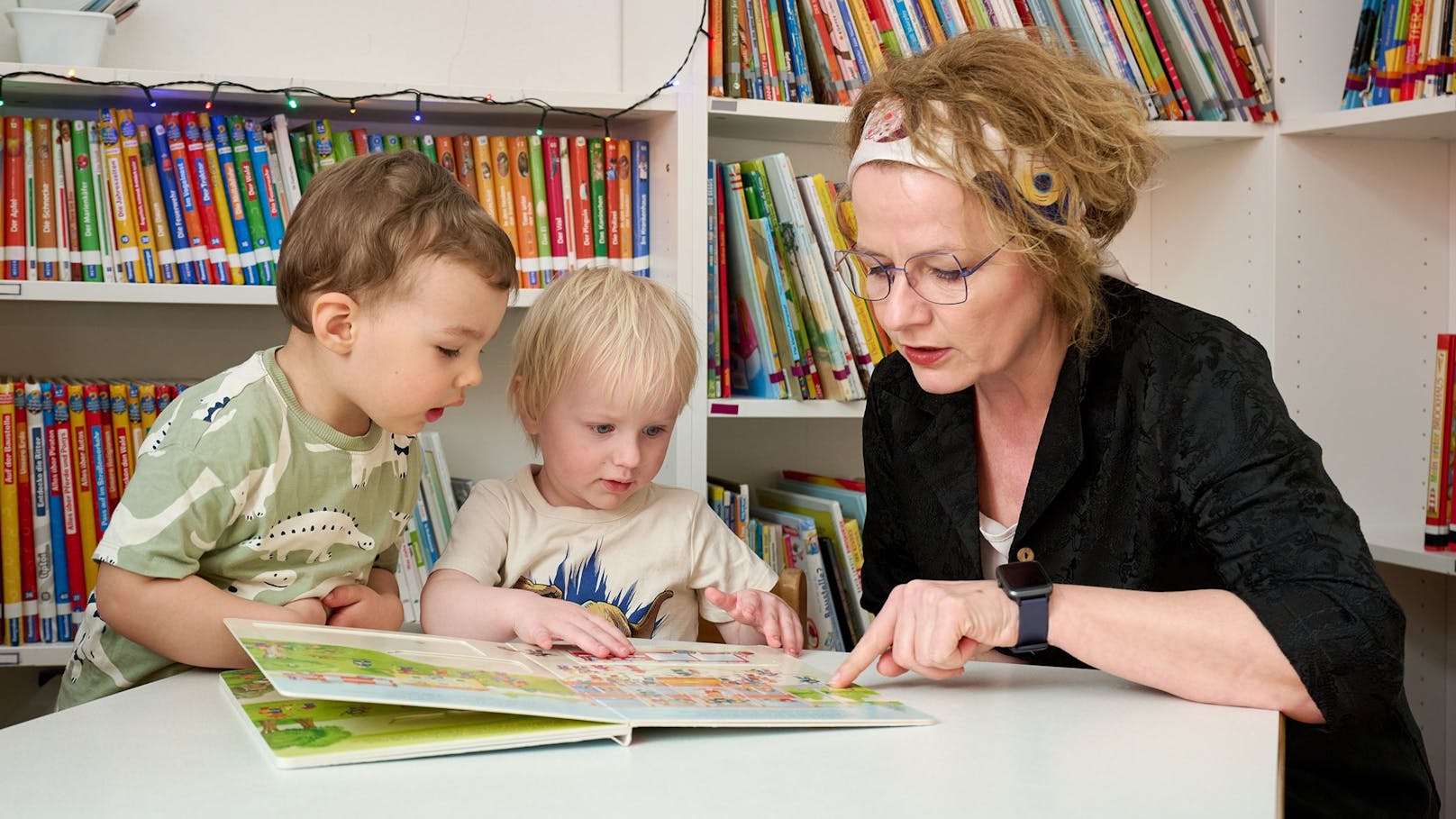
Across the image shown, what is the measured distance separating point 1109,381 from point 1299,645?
391 mm

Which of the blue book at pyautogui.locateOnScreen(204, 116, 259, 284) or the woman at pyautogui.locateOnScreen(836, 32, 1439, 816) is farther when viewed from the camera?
the blue book at pyautogui.locateOnScreen(204, 116, 259, 284)

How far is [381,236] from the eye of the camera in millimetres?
1265

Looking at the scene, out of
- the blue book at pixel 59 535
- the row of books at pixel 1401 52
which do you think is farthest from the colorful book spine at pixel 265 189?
the row of books at pixel 1401 52

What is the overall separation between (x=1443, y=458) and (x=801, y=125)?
1.20m

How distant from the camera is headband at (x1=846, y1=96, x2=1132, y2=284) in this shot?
119 centimetres

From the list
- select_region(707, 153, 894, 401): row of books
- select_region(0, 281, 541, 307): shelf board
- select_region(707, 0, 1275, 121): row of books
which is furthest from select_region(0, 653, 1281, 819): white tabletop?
select_region(707, 0, 1275, 121): row of books

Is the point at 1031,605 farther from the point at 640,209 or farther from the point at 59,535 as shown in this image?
the point at 59,535

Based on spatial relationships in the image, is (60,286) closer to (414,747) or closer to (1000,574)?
(414,747)

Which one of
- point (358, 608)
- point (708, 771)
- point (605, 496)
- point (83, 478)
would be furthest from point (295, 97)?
point (708, 771)

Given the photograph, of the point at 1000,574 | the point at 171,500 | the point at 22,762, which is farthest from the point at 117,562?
the point at 1000,574

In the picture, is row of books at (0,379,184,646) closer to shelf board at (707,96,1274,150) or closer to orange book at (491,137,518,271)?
orange book at (491,137,518,271)

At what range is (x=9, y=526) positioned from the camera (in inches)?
72.5

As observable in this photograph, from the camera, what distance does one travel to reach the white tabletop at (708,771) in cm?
71

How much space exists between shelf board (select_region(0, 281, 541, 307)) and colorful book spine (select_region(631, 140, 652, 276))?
0.32 m
